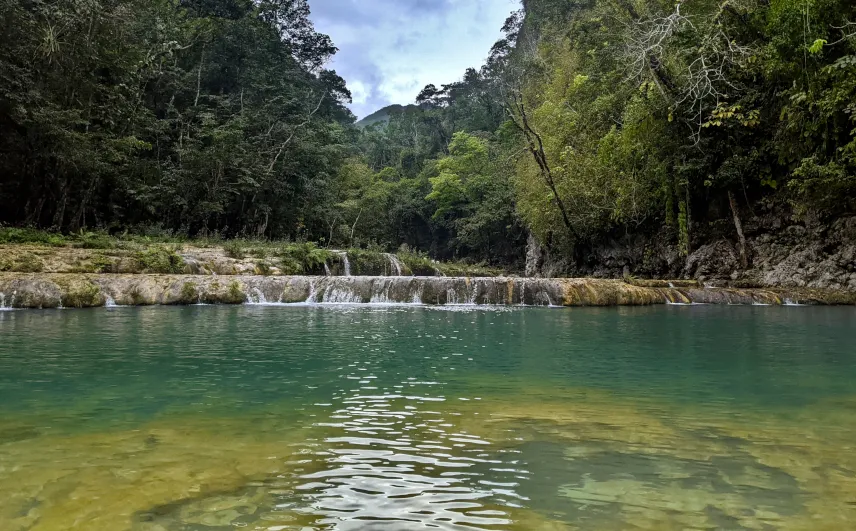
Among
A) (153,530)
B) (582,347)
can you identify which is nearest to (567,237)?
(582,347)

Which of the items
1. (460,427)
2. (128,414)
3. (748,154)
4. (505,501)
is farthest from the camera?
(748,154)

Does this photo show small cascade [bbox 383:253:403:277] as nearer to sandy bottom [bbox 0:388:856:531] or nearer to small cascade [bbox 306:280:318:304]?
small cascade [bbox 306:280:318:304]

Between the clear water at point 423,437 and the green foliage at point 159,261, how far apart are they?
30.7 feet

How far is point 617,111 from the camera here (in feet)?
66.7

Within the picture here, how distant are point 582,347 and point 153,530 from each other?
231 inches

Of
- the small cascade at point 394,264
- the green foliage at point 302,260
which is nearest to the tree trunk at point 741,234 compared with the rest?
the small cascade at point 394,264

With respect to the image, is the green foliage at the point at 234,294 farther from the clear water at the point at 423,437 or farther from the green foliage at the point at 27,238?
the clear water at the point at 423,437

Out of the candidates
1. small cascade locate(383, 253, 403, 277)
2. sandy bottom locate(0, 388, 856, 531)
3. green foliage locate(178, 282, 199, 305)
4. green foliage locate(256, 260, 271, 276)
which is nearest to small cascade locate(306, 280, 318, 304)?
green foliage locate(178, 282, 199, 305)

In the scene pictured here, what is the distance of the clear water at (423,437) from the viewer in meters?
2.06

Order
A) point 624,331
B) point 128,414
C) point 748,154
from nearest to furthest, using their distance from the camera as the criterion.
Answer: point 128,414 → point 624,331 → point 748,154

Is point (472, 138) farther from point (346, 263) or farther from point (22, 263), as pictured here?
point (22, 263)

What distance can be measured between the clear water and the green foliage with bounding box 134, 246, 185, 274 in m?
9.37

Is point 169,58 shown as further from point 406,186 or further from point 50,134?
point 406,186

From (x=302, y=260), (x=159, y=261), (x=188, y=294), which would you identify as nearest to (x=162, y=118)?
(x=302, y=260)
